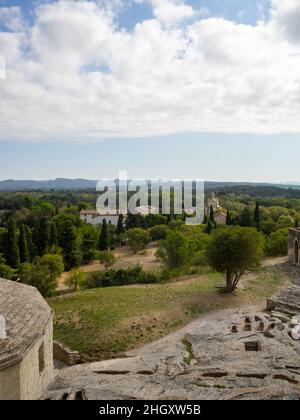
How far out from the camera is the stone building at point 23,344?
34.1 ft

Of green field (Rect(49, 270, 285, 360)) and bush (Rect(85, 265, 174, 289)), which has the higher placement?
green field (Rect(49, 270, 285, 360))

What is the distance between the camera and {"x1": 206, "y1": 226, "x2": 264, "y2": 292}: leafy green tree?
26.0 meters

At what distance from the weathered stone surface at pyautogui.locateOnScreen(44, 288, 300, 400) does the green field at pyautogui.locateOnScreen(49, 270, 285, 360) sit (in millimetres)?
1606

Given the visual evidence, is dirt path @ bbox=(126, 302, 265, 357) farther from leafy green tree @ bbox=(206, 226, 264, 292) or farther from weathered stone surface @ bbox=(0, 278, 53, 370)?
weathered stone surface @ bbox=(0, 278, 53, 370)

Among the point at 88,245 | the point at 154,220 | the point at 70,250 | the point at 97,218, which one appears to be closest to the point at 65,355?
the point at 70,250

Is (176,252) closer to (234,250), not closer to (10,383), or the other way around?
(234,250)

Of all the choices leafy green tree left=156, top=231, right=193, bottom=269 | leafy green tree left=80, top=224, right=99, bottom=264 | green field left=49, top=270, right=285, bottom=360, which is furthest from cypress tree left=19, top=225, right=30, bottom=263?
leafy green tree left=156, top=231, right=193, bottom=269

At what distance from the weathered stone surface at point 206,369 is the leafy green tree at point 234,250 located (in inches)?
227

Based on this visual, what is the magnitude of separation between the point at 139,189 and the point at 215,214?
160 ft

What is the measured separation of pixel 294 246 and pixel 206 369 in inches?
1005

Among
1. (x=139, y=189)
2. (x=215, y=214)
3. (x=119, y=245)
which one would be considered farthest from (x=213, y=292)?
(x=139, y=189)

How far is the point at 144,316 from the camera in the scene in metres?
22.8

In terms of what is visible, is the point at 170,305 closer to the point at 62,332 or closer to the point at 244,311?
the point at 244,311
